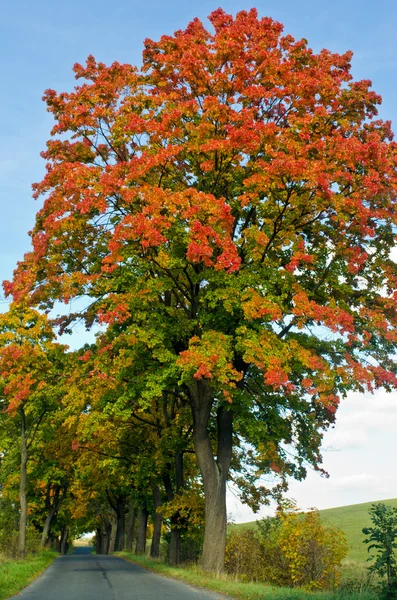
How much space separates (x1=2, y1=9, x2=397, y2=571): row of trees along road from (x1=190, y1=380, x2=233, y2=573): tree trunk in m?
0.05

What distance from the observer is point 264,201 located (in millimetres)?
19406

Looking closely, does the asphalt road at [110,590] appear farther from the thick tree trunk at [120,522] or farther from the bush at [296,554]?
the thick tree trunk at [120,522]

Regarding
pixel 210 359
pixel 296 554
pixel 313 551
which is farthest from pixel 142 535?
pixel 210 359

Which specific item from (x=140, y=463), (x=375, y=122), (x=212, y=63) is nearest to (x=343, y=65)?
(x=375, y=122)

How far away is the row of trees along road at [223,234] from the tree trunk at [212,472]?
0.05m

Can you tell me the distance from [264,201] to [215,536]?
37.0ft

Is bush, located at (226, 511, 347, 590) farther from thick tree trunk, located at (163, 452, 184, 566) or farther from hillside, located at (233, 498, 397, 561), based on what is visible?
hillside, located at (233, 498, 397, 561)

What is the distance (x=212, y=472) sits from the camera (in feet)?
64.5

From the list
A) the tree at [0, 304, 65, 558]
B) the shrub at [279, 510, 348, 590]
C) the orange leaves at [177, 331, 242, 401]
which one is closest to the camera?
the orange leaves at [177, 331, 242, 401]

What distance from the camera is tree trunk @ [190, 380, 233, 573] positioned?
1873 centimetres

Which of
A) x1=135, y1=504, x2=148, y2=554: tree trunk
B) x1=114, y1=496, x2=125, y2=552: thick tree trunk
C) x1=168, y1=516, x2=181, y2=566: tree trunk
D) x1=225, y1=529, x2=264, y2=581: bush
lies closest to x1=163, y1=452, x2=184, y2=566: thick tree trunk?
x1=168, y1=516, x2=181, y2=566: tree trunk

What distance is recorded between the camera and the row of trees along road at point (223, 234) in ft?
55.3

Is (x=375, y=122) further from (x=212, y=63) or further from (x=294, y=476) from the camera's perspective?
(x=294, y=476)

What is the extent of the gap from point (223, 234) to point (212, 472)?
8375 millimetres
